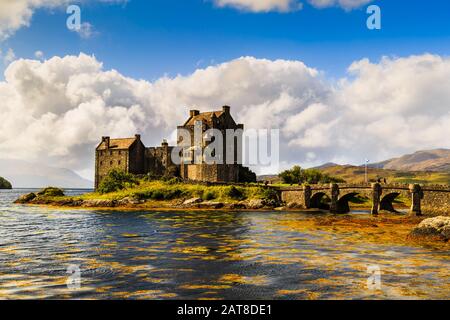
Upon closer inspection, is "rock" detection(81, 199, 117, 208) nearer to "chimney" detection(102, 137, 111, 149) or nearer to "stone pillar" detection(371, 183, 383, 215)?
"chimney" detection(102, 137, 111, 149)

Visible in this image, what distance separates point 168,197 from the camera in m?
92.1

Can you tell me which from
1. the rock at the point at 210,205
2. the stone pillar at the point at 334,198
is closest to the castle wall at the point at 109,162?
the rock at the point at 210,205

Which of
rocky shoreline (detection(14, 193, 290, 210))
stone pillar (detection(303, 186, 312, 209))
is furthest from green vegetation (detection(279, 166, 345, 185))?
rocky shoreline (detection(14, 193, 290, 210))

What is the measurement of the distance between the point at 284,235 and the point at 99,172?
83108 mm

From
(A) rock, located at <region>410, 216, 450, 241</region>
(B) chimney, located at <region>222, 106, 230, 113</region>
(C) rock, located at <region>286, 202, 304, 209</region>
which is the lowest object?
(C) rock, located at <region>286, 202, 304, 209</region>

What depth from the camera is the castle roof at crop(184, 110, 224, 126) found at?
103m

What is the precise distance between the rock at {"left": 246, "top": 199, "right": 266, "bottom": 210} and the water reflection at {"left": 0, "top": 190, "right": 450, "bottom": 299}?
44.2 meters

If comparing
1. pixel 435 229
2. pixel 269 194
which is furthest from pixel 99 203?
pixel 435 229

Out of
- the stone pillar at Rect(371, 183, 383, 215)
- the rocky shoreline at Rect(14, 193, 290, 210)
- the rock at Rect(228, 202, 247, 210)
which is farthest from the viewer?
the rocky shoreline at Rect(14, 193, 290, 210)

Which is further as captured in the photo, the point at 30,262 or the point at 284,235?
the point at 284,235

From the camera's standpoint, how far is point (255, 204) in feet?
285
